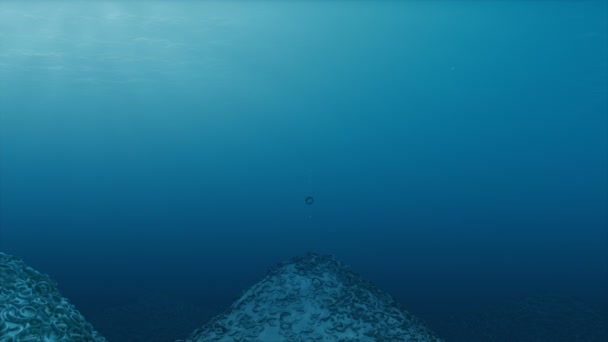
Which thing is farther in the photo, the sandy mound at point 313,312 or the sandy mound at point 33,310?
the sandy mound at point 313,312

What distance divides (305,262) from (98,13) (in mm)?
22715

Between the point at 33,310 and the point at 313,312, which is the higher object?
the point at 33,310

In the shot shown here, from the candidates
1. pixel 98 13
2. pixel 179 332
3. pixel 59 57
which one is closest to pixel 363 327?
pixel 179 332

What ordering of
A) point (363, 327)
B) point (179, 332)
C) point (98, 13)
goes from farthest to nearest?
point (98, 13), point (179, 332), point (363, 327)

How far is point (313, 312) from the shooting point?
33.5ft

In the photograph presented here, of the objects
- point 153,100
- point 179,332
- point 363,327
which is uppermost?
point 153,100

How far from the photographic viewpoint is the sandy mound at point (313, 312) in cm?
986

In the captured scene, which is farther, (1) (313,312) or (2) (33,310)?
(1) (313,312)

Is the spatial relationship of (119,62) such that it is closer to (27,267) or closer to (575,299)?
(27,267)

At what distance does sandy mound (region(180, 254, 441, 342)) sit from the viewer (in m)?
9.86

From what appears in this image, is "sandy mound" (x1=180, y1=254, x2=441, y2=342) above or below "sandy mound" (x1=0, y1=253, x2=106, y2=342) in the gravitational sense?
below

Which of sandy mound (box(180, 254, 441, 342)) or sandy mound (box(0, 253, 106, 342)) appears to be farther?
sandy mound (box(180, 254, 441, 342))

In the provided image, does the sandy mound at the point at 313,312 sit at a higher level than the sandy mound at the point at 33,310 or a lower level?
lower

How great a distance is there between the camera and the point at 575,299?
22.7 metres
